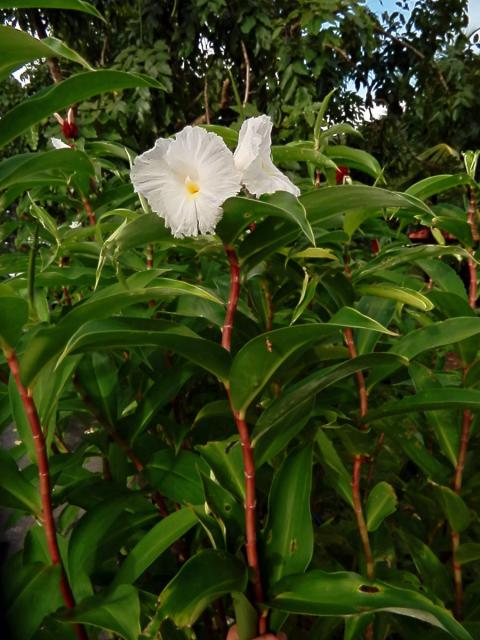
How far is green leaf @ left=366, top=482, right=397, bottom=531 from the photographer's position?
0.67 m

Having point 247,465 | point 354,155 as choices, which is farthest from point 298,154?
point 247,465

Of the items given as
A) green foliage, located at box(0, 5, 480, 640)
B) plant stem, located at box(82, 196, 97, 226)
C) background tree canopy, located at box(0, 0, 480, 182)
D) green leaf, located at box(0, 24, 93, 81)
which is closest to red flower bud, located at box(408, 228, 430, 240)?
green foliage, located at box(0, 5, 480, 640)

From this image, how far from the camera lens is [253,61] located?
14.1 ft

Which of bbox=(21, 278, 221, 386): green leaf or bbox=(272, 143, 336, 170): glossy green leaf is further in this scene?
bbox=(272, 143, 336, 170): glossy green leaf

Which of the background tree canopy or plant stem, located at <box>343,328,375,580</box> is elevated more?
the background tree canopy

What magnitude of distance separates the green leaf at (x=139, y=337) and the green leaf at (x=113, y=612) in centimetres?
24

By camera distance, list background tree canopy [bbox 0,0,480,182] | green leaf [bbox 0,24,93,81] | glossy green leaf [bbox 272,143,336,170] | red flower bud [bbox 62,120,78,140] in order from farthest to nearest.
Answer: background tree canopy [bbox 0,0,480,182], red flower bud [bbox 62,120,78,140], glossy green leaf [bbox 272,143,336,170], green leaf [bbox 0,24,93,81]

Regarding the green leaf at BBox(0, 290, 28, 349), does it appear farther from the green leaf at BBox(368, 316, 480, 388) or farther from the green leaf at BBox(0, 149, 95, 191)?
the green leaf at BBox(368, 316, 480, 388)

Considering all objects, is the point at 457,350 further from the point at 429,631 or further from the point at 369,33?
the point at 369,33

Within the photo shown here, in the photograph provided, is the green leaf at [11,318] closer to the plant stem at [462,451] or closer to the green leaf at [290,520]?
the green leaf at [290,520]

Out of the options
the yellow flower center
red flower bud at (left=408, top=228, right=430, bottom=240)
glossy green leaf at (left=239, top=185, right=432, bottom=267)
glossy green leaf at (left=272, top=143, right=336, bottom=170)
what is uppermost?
glossy green leaf at (left=272, top=143, right=336, bottom=170)

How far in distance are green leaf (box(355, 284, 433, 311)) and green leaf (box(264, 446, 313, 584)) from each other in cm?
18

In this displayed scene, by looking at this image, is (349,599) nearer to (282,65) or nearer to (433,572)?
(433,572)

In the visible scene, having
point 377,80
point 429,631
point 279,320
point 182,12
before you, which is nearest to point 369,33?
point 377,80
